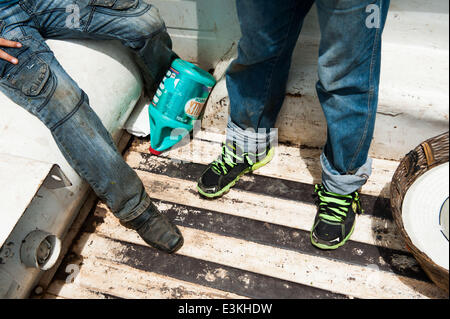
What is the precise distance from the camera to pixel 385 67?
1305 millimetres

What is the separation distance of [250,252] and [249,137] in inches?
18.2

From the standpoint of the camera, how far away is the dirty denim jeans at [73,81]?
4.03 ft

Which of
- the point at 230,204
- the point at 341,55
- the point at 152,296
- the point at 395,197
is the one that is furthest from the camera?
the point at 230,204

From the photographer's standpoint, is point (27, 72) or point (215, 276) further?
point (215, 276)

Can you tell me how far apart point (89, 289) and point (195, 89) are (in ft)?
3.06

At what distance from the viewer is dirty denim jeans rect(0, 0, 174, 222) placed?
1229mm

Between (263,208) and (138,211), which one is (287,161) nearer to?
(263,208)

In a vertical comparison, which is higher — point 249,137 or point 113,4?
point 113,4

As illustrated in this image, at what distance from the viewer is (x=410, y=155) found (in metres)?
1.20

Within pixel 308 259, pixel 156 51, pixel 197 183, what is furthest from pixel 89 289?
pixel 156 51

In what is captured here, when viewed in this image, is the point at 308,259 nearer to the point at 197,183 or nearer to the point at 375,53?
the point at 197,183

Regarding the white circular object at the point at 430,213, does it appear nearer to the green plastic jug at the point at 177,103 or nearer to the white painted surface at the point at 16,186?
the green plastic jug at the point at 177,103

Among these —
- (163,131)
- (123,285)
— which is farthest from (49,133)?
(123,285)

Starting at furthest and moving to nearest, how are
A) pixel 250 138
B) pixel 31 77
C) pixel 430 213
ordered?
pixel 250 138 → pixel 31 77 → pixel 430 213
